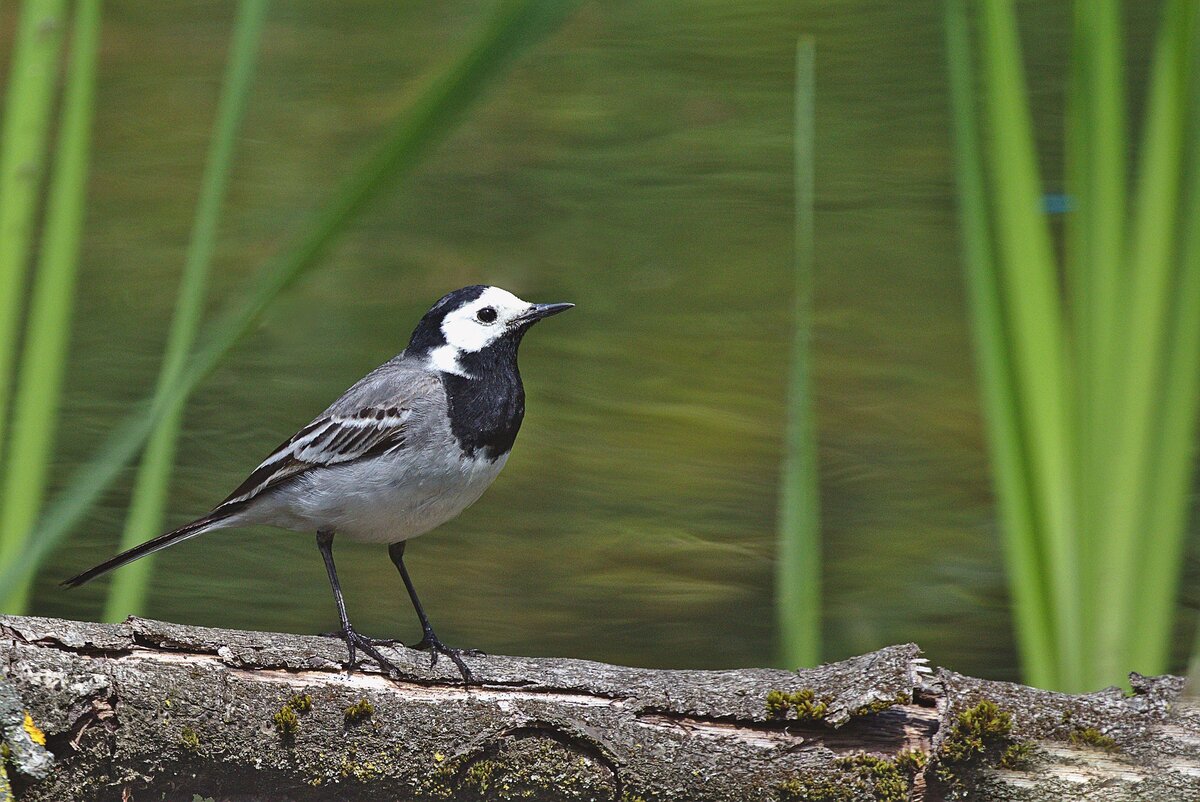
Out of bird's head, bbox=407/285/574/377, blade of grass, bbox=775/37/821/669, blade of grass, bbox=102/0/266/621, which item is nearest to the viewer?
blade of grass, bbox=102/0/266/621

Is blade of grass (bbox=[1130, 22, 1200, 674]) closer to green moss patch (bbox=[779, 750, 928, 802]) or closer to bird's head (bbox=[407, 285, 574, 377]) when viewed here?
green moss patch (bbox=[779, 750, 928, 802])

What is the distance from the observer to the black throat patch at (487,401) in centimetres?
384

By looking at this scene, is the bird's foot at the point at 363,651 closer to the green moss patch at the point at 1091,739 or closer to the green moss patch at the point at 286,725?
the green moss patch at the point at 286,725

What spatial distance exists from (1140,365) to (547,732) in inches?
68.8

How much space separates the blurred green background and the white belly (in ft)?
4.97

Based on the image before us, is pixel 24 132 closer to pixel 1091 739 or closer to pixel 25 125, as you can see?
pixel 25 125

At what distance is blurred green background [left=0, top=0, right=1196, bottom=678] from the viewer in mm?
6141

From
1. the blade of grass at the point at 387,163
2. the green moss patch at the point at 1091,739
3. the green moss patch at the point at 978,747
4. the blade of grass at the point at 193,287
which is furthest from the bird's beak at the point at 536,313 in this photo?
the blade of grass at the point at 387,163

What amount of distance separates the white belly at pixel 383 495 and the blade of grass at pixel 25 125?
0.84m

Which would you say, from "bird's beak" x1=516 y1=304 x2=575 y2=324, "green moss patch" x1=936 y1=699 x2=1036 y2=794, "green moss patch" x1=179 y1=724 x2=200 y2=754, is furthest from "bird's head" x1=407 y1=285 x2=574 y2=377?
"green moss patch" x1=936 y1=699 x2=1036 y2=794

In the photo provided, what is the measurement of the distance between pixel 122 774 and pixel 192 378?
60.7 inches

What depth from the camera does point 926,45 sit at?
1045 centimetres

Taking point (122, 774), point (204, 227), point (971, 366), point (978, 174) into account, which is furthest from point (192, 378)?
point (971, 366)

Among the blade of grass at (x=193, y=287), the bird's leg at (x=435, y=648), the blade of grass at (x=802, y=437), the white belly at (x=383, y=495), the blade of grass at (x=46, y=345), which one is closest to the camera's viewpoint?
the blade of grass at (x=193, y=287)
